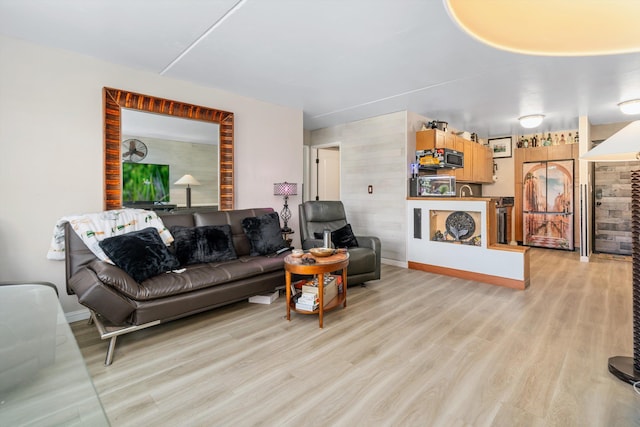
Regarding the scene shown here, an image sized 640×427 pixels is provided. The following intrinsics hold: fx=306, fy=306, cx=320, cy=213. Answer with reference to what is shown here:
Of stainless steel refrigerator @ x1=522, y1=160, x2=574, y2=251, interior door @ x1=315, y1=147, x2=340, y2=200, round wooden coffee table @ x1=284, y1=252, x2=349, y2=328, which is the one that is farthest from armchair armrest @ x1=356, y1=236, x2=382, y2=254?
stainless steel refrigerator @ x1=522, y1=160, x2=574, y2=251

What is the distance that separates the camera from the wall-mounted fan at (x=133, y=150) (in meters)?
3.15

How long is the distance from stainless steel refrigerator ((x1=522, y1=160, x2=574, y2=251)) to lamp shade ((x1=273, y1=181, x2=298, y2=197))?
5020 millimetres

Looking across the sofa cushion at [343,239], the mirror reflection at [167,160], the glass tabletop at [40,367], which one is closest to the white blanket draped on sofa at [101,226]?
the mirror reflection at [167,160]

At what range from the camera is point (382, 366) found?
2.04 meters

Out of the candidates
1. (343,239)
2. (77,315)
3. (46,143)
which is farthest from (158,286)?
(343,239)

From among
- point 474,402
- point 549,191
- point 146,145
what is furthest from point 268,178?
point 549,191

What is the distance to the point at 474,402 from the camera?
169cm

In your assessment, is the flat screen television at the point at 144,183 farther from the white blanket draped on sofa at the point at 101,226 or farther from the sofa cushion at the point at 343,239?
the sofa cushion at the point at 343,239

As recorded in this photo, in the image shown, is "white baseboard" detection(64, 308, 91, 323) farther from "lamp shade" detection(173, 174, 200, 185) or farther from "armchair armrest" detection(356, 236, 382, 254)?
"armchair armrest" detection(356, 236, 382, 254)

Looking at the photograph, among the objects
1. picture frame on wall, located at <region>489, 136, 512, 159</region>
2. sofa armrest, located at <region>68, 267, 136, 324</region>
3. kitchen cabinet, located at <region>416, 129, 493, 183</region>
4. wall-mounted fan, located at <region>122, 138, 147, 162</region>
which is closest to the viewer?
sofa armrest, located at <region>68, 267, 136, 324</region>

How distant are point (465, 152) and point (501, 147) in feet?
5.70

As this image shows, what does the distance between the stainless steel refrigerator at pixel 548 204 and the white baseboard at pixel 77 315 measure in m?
7.36

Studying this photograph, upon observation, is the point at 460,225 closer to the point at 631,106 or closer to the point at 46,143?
the point at 631,106

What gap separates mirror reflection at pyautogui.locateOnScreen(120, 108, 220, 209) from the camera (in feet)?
10.5
